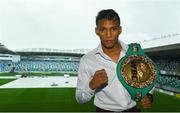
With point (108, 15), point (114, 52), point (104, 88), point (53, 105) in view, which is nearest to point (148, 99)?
point (104, 88)

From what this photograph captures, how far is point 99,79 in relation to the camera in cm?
235

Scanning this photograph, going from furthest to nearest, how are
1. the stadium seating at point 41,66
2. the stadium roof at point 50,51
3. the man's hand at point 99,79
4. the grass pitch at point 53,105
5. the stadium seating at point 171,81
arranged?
the stadium seating at point 41,66 < the stadium roof at point 50,51 < the stadium seating at point 171,81 < the grass pitch at point 53,105 < the man's hand at point 99,79

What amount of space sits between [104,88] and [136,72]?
0.98 feet

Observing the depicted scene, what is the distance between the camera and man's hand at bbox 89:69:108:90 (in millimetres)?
2354

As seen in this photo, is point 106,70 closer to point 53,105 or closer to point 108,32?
point 108,32

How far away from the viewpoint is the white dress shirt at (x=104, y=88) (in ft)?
8.34

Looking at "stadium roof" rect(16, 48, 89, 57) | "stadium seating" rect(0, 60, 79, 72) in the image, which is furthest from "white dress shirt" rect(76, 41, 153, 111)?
"stadium seating" rect(0, 60, 79, 72)

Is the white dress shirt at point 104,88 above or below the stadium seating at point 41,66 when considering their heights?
above

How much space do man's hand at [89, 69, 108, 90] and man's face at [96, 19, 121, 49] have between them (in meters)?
0.24

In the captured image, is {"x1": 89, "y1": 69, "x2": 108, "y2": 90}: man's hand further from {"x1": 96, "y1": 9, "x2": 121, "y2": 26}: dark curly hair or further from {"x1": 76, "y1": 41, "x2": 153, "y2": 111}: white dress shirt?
{"x1": 96, "y1": 9, "x2": 121, "y2": 26}: dark curly hair

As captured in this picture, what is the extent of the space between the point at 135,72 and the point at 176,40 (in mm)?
26138

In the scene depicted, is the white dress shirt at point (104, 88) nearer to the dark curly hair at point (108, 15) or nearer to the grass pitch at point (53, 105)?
the dark curly hair at point (108, 15)

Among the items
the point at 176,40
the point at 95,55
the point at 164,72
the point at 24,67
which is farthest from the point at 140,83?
the point at 24,67

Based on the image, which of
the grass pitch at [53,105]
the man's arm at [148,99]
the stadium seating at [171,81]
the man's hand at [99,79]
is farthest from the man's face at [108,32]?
the stadium seating at [171,81]
